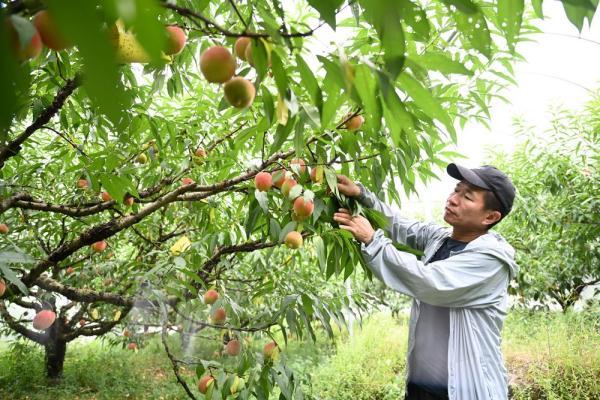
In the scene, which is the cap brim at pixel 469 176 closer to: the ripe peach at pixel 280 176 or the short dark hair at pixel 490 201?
the short dark hair at pixel 490 201

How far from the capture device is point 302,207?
136 cm

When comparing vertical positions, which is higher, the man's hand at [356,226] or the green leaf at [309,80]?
the green leaf at [309,80]

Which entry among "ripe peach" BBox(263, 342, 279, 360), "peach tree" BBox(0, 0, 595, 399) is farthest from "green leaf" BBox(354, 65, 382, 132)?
"ripe peach" BBox(263, 342, 279, 360)

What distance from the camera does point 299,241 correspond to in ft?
4.81

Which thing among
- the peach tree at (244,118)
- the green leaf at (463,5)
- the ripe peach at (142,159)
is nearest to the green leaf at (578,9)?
the peach tree at (244,118)

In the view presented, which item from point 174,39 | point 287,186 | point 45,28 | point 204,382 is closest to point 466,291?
point 287,186

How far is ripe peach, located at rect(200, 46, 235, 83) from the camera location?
2.22 ft

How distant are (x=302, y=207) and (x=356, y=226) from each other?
0.91 feet

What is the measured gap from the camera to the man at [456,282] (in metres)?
1.62

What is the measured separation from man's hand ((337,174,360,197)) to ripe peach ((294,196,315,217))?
0.24 m

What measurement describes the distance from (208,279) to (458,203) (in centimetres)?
123

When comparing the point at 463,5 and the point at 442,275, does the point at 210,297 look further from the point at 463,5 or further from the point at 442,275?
the point at 463,5

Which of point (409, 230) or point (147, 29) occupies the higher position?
point (409, 230)

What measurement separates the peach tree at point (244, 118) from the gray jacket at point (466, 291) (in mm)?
156
